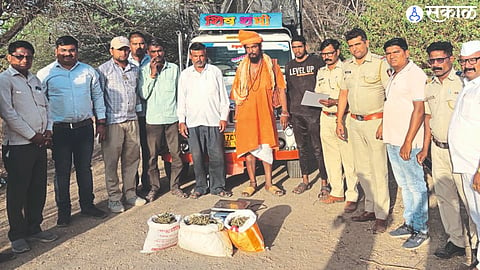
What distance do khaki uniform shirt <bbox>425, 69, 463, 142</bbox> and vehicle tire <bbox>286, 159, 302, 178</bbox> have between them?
2.92m

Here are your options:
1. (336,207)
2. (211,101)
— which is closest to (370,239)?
(336,207)

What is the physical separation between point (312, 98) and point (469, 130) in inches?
93.9

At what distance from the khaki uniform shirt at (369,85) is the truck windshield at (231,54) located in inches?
99.2

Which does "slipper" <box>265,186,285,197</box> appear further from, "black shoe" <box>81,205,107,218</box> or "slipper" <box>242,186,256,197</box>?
"black shoe" <box>81,205,107,218</box>

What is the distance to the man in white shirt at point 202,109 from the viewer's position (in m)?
5.61

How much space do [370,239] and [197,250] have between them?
166 centimetres

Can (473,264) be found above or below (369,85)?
below

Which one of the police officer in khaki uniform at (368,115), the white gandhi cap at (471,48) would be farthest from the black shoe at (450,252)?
the white gandhi cap at (471,48)

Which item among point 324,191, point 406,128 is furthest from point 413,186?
point 324,191

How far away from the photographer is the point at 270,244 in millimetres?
4387

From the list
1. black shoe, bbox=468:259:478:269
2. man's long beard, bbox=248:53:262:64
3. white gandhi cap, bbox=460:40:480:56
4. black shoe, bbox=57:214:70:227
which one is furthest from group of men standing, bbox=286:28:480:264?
black shoe, bbox=57:214:70:227

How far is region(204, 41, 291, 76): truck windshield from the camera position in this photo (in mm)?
6941

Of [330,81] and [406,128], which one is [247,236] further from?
[330,81]

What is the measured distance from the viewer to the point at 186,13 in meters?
8.80
